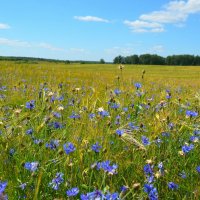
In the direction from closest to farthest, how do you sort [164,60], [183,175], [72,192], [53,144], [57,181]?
[72,192], [57,181], [183,175], [53,144], [164,60]

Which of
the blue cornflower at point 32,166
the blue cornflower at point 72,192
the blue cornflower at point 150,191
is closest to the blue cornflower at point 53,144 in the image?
the blue cornflower at point 32,166

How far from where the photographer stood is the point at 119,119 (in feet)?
10.9

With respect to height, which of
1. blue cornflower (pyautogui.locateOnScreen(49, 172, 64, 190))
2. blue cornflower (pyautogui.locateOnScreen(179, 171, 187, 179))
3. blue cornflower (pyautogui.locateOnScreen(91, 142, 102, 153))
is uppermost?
blue cornflower (pyautogui.locateOnScreen(91, 142, 102, 153))

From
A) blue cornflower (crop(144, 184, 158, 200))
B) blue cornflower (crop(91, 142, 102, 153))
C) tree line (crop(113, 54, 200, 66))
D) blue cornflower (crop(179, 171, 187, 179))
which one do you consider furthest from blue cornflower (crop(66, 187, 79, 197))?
tree line (crop(113, 54, 200, 66))

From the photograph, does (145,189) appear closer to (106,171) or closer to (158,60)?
(106,171)

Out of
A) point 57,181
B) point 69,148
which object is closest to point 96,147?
point 69,148

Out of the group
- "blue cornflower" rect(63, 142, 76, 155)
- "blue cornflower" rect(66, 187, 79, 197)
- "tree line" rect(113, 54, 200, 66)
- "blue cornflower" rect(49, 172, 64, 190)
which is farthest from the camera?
"tree line" rect(113, 54, 200, 66)

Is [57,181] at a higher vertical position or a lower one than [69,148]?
lower

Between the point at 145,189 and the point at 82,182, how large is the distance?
0.52 meters

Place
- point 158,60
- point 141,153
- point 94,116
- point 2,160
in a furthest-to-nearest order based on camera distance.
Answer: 1. point 158,60
2. point 94,116
3. point 141,153
4. point 2,160

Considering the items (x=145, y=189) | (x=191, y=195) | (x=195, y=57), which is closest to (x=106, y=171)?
(x=145, y=189)

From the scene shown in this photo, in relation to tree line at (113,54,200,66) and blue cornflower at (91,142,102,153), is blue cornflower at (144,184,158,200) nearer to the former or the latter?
blue cornflower at (91,142,102,153)

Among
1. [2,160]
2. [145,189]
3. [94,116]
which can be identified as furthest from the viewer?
[94,116]

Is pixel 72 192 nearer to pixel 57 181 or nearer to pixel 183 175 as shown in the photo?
pixel 57 181
